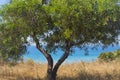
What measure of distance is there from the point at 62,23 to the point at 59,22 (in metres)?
0.16

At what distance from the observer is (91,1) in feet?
51.2

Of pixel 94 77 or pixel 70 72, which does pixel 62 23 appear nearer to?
pixel 94 77

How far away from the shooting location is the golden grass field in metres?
19.0

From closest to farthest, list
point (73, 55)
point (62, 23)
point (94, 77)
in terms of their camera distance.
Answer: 1. point (62, 23)
2. point (94, 77)
3. point (73, 55)

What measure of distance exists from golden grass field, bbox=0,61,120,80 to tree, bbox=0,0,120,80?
2188 mm

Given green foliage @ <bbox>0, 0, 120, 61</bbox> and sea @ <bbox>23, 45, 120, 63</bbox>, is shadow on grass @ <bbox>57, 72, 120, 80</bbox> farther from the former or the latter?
green foliage @ <bbox>0, 0, 120, 61</bbox>

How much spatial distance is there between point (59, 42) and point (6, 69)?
17.9ft

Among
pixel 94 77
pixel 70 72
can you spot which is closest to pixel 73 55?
pixel 70 72

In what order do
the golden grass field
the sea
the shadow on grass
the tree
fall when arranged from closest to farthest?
the tree → the sea → the shadow on grass → the golden grass field

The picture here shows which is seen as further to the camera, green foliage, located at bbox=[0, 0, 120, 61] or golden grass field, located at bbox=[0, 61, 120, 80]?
golden grass field, located at bbox=[0, 61, 120, 80]

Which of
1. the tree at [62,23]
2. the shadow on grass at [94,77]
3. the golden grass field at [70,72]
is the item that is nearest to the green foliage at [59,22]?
the tree at [62,23]

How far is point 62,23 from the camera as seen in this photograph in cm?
1532

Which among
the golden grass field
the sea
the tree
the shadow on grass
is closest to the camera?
the tree

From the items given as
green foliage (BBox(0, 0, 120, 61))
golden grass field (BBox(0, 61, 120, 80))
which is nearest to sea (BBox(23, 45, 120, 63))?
green foliage (BBox(0, 0, 120, 61))
